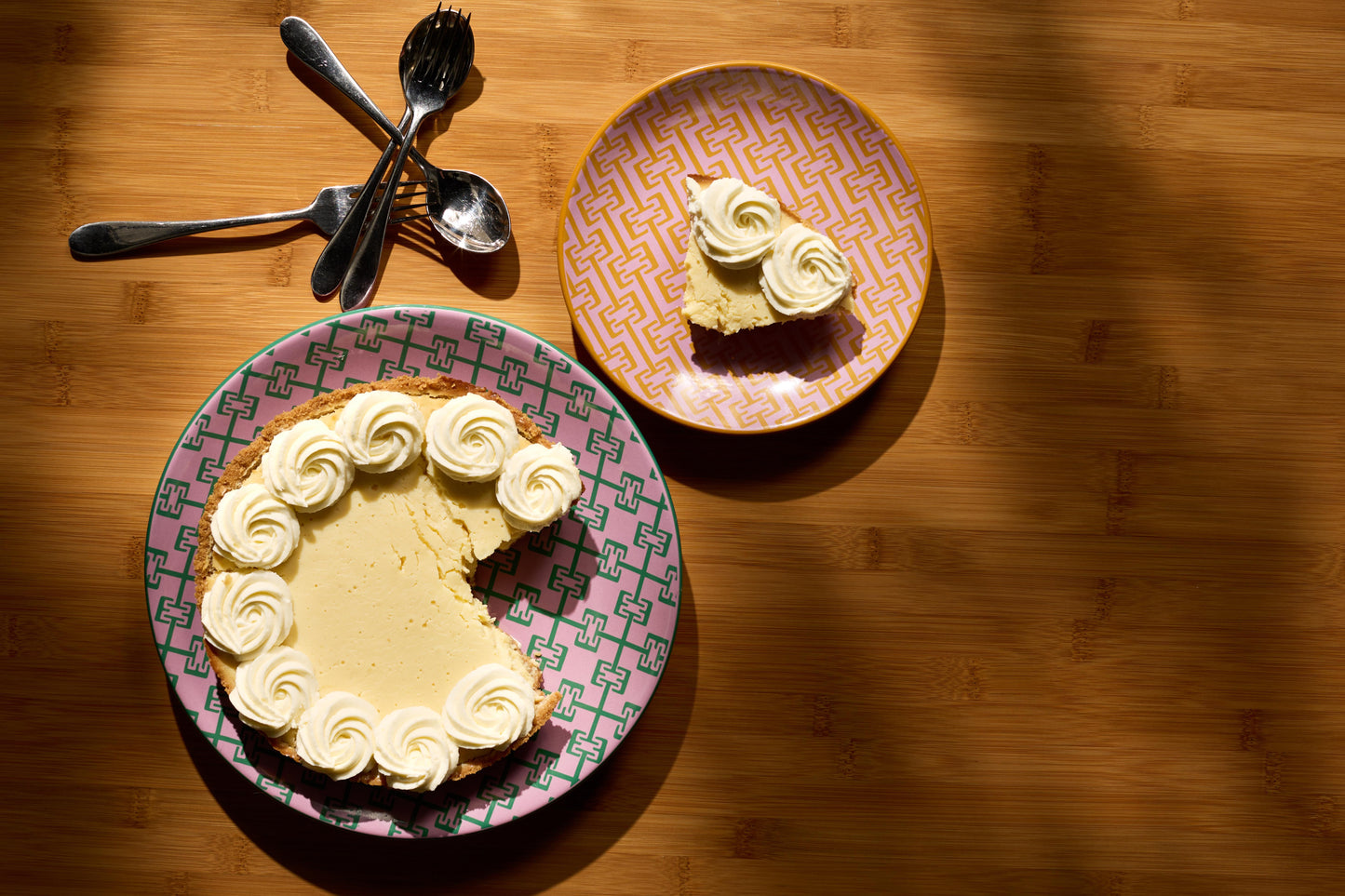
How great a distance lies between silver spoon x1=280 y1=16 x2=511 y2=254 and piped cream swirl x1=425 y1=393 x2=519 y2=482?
50cm

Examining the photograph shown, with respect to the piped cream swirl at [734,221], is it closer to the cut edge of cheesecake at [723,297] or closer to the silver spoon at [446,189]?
the cut edge of cheesecake at [723,297]

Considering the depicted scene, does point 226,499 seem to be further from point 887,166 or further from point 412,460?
point 887,166

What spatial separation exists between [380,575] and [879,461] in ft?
4.70

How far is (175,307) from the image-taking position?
2.43m

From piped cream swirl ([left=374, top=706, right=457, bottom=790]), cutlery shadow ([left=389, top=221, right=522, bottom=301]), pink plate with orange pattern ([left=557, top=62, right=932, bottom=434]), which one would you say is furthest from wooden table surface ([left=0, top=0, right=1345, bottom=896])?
piped cream swirl ([left=374, top=706, right=457, bottom=790])

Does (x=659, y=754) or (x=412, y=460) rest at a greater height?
(x=412, y=460)

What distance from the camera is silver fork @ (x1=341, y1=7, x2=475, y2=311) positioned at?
7.82 feet

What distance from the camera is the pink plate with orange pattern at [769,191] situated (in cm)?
242

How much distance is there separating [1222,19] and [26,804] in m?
4.18

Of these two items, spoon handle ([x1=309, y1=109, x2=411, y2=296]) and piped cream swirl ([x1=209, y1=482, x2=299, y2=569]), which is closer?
piped cream swirl ([x1=209, y1=482, x2=299, y2=569])

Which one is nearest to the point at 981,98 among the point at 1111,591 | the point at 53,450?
the point at 1111,591

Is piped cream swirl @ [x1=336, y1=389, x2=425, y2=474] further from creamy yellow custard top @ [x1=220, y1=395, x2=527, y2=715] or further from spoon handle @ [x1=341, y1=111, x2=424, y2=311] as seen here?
spoon handle @ [x1=341, y1=111, x2=424, y2=311]

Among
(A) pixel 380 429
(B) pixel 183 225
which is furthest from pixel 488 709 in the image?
(B) pixel 183 225

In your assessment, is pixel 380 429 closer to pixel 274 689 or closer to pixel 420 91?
pixel 274 689
